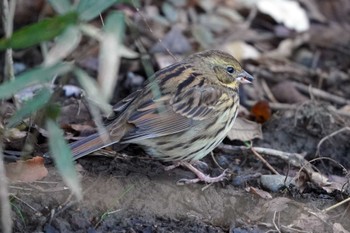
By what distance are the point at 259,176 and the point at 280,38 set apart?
2925 millimetres

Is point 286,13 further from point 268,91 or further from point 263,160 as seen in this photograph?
point 263,160

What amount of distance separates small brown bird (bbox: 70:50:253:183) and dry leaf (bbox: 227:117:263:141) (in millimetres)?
365

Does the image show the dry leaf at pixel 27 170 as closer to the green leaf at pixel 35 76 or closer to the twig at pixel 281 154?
the green leaf at pixel 35 76

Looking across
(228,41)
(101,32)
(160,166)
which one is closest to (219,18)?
(228,41)

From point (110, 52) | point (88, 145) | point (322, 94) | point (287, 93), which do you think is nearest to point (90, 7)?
point (110, 52)

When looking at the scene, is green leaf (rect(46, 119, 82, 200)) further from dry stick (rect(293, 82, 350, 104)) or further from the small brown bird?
dry stick (rect(293, 82, 350, 104))

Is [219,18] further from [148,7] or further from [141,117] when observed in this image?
[141,117]

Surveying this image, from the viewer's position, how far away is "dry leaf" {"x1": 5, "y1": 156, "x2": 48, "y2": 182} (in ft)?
13.1

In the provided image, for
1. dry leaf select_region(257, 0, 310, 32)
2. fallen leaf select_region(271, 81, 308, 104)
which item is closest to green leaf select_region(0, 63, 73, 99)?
fallen leaf select_region(271, 81, 308, 104)

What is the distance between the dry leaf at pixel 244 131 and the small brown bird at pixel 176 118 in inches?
14.4

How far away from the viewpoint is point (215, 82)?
4.88 metres

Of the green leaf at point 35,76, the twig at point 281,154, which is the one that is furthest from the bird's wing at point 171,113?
the green leaf at point 35,76

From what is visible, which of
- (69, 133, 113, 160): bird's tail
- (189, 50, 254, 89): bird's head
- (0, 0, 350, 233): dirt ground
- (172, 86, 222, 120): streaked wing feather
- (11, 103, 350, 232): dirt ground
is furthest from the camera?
(189, 50, 254, 89): bird's head

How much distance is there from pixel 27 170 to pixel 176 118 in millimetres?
960
